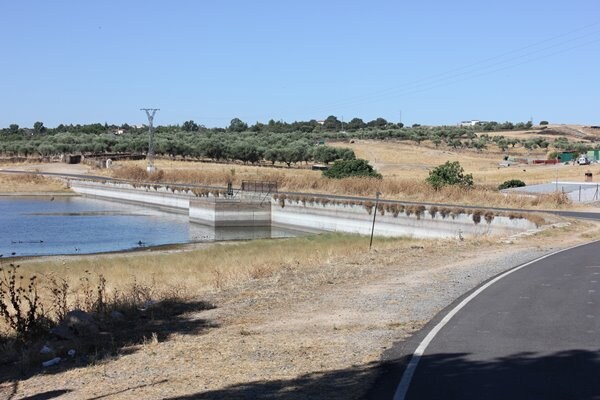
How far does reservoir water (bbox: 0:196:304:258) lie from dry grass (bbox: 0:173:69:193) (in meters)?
20.2

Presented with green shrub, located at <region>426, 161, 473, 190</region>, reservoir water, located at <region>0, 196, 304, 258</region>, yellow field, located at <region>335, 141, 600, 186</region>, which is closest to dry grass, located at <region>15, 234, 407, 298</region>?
reservoir water, located at <region>0, 196, 304, 258</region>

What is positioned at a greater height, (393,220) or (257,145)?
(257,145)

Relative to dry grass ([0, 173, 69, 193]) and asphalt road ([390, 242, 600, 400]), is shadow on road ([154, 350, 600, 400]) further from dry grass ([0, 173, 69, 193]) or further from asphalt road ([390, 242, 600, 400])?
dry grass ([0, 173, 69, 193])

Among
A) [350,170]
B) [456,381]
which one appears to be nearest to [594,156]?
[350,170]

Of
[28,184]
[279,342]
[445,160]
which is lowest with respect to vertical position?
[28,184]

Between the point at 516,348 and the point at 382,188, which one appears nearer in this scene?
the point at 516,348

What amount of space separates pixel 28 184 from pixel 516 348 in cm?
10432

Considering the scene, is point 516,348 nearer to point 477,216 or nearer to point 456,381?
point 456,381

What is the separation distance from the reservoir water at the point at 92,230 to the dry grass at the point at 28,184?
20.2 metres

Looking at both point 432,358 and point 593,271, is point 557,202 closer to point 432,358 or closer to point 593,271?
point 593,271

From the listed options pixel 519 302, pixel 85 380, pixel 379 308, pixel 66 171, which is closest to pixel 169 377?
pixel 85 380

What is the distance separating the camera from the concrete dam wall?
143 ft

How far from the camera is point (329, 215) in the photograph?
190ft

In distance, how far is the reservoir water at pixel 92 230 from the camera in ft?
147
